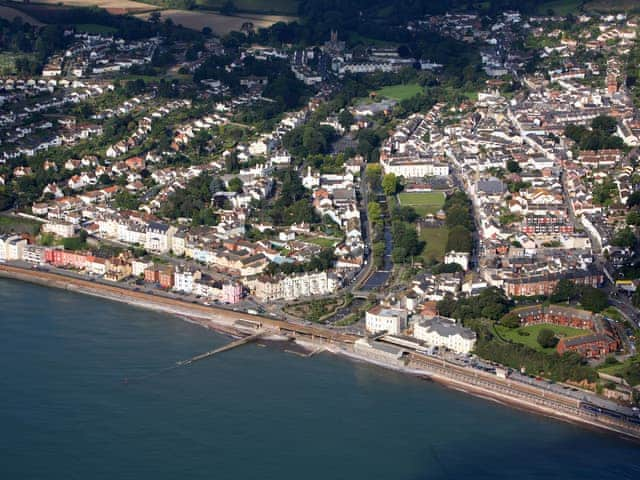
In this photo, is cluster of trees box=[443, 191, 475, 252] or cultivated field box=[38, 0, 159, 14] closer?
cluster of trees box=[443, 191, 475, 252]

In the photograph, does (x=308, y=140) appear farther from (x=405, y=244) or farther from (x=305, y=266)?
(x=305, y=266)

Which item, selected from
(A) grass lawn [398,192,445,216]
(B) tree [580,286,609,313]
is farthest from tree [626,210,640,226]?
(A) grass lawn [398,192,445,216]

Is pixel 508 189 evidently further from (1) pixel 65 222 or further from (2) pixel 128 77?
(2) pixel 128 77

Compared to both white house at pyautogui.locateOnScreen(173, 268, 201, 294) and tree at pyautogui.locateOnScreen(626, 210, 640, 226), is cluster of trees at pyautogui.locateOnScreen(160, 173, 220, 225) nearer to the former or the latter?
white house at pyautogui.locateOnScreen(173, 268, 201, 294)

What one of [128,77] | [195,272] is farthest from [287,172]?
[128,77]

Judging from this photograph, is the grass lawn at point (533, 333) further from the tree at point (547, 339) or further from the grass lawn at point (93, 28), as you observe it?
the grass lawn at point (93, 28)

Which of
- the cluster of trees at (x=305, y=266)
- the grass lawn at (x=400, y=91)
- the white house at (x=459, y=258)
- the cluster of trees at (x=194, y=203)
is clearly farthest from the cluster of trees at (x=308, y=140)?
the white house at (x=459, y=258)
